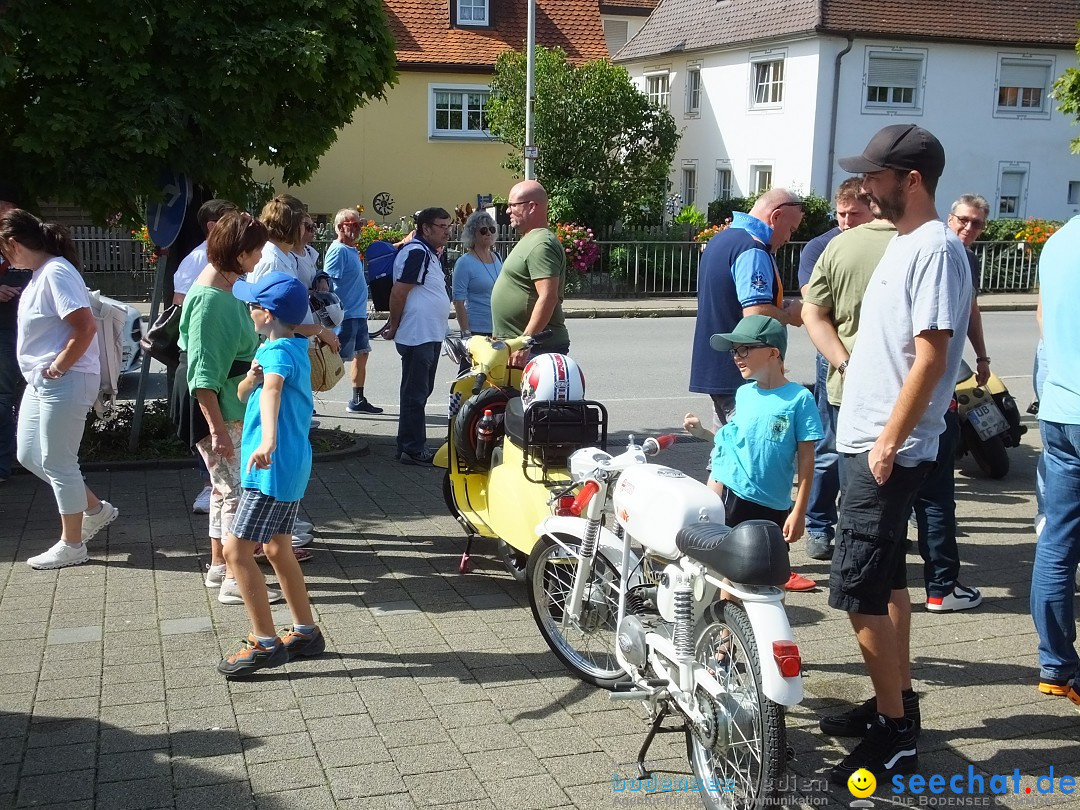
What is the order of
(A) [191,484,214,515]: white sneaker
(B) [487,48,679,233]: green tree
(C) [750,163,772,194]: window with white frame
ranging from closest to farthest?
(A) [191,484,214,515]: white sneaker → (B) [487,48,679,233]: green tree → (C) [750,163,772,194]: window with white frame

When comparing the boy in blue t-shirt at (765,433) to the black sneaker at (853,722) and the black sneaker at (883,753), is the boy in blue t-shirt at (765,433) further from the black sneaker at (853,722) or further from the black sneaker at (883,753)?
the black sneaker at (883,753)

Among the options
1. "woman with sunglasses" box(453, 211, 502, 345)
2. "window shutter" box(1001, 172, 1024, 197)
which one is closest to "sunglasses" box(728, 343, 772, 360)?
"woman with sunglasses" box(453, 211, 502, 345)

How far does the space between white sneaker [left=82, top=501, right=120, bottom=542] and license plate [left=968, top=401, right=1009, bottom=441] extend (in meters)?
5.89

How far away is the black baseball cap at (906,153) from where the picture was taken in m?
3.64

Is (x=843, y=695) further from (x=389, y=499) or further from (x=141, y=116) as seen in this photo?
(x=141, y=116)

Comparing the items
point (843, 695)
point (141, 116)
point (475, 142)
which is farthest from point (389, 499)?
point (475, 142)

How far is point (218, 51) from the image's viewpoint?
806 cm

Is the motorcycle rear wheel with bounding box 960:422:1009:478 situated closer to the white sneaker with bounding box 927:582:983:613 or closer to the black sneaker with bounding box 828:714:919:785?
the white sneaker with bounding box 927:582:983:613

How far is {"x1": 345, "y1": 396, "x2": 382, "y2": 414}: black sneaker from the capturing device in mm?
10984

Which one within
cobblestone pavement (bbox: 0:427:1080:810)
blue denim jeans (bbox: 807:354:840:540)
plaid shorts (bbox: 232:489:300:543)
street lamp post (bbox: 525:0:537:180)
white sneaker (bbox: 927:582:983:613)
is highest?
street lamp post (bbox: 525:0:537:180)

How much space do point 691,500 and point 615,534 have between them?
709 millimetres

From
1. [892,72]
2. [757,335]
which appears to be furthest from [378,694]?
[892,72]

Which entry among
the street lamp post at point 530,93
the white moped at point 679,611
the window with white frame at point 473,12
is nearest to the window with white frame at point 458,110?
the window with white frame at point 473,12

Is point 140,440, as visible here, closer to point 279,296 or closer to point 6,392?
point 6,392
